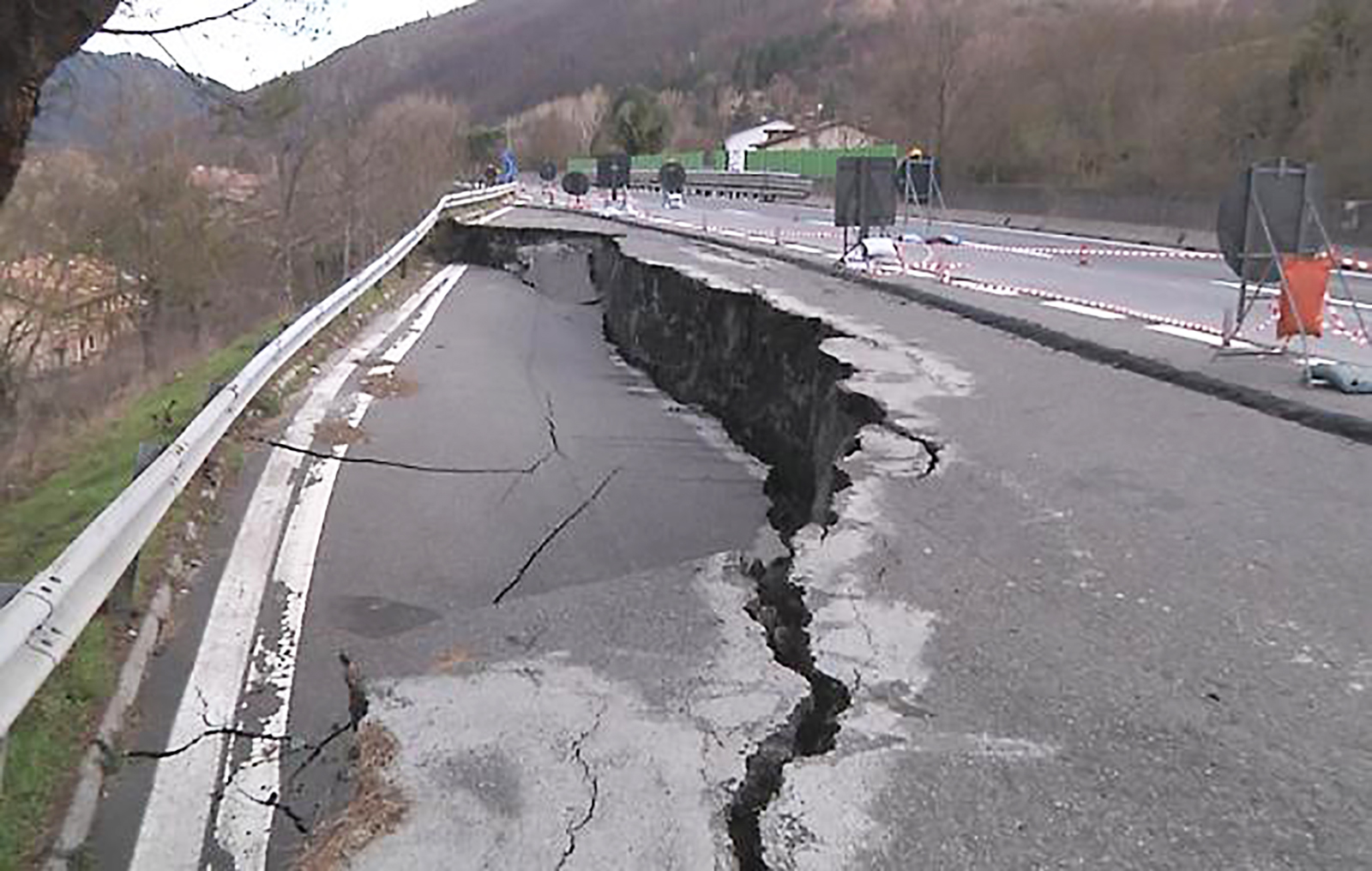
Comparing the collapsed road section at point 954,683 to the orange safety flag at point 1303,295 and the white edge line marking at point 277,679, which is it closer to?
the white edge line marking at point 277,679

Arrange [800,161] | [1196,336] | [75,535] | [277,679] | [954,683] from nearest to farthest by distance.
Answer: [954,683], [277,679], [75,535], [1196,336], [800,161]

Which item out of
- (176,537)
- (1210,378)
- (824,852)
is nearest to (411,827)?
(824,852)

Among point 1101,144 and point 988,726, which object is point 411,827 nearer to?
point 988,726

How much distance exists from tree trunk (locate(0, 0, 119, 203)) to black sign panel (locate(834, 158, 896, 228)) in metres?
13.2

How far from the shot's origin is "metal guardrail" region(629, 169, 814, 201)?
61375 millimetres

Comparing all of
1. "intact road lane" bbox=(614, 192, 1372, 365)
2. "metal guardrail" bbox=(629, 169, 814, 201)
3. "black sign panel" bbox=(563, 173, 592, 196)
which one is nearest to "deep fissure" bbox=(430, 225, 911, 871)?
"intact road lane" bbox=(614, 192, 1372, 365)

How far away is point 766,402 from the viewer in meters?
11.1

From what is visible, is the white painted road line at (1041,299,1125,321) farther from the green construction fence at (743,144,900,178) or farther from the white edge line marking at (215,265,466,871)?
the green construction fence at (743,144,900,178)

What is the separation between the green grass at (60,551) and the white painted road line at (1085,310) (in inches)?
321

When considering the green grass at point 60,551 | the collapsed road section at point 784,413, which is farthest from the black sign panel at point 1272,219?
the green grass at point 60,551

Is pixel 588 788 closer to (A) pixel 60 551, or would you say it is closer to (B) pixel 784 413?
(A) pixel 60 551

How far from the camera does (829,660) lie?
Answer: 3.85 meters

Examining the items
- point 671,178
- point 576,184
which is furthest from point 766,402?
point 576,184

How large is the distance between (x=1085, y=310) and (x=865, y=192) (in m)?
5.56
